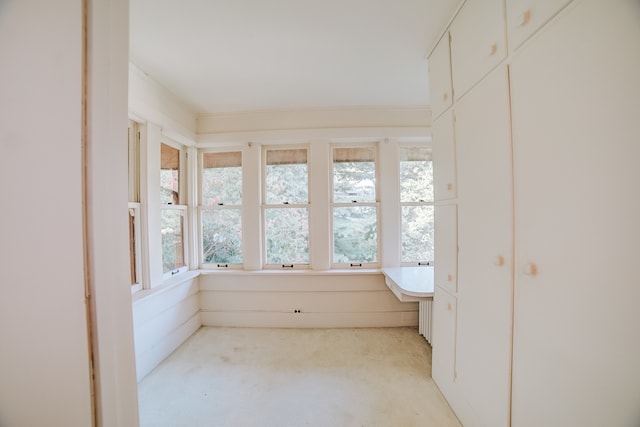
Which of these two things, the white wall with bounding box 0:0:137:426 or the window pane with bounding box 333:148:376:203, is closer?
the white wall with bounding box 0:0:137:426

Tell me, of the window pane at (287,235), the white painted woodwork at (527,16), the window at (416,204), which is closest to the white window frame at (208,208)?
the window pane at (287,235)

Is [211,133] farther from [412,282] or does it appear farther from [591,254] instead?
[591,254]

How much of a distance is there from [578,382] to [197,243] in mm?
3312

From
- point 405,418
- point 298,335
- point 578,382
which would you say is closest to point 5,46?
point 578,382

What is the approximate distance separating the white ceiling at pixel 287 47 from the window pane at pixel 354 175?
64cm

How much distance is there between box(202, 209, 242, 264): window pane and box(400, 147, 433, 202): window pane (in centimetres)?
217

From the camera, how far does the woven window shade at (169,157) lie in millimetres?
2475

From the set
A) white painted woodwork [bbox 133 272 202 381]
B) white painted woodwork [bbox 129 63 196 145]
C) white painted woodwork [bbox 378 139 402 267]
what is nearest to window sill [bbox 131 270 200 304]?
white painted woodwork [bbox 133 272 202 381]

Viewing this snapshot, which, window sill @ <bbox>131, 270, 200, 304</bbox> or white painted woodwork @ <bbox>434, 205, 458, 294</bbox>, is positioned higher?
white painted woodwork @ <bbox>434, 205, 458, 294</bbox>

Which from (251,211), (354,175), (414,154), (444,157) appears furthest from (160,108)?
(414,154)

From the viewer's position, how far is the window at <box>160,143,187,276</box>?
8.10ft

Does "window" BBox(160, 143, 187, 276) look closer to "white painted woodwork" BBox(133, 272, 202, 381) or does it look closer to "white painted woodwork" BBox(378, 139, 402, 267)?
→ "white painted woodwork" BBox(133, 272, 202, 381)

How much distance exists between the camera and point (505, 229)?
1.09 metres

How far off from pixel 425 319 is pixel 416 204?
1.33 metres
